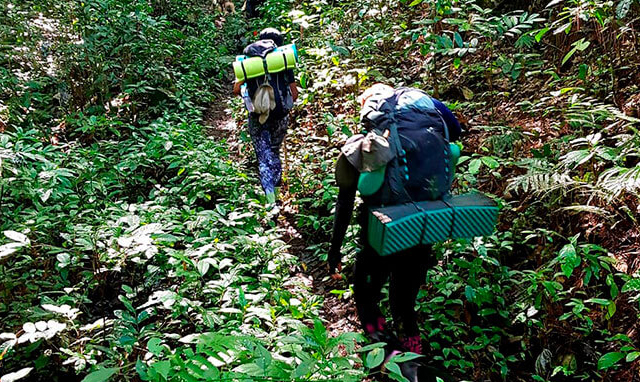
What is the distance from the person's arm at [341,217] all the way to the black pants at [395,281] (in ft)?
0.62

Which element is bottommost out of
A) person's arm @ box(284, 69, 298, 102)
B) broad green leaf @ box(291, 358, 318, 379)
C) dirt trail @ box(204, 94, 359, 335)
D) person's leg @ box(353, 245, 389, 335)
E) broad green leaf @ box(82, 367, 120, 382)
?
dirt trail @ box(204, 94, 359, 335)

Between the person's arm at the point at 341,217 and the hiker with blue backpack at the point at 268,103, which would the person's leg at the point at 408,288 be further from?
the hiker with blue backpack at the point at 268,103

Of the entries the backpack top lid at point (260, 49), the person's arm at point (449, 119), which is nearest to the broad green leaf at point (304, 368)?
the person's arm at point (449, 119)

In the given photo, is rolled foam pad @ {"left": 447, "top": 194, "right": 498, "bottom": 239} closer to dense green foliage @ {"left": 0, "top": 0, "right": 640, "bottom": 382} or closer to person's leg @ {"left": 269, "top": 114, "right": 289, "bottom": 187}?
dense green foliage @ {"left": 0, "top": 0, "right": 640, "bottom": 382}

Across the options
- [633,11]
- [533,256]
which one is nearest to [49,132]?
[533,256]

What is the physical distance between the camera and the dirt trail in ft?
13.9

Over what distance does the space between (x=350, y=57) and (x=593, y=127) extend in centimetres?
445

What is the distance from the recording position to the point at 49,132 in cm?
727

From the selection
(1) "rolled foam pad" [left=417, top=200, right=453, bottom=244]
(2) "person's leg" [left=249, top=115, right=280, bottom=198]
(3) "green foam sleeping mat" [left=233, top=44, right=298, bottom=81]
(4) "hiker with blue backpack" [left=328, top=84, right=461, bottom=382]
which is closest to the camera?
(1) "rolled foam pad" [left=417, top=200, right=453, bottom=244]

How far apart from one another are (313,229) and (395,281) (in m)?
2.18

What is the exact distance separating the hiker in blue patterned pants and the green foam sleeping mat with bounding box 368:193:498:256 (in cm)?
301

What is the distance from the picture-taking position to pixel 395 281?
345 cm

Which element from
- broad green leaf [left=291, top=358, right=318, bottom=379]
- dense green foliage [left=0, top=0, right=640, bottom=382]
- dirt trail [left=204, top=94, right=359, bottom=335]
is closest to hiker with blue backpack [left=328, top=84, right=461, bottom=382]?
dense green foliage [left=0, top=0, right=640, bottom=382]

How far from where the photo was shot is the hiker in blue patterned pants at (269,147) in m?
5.83
